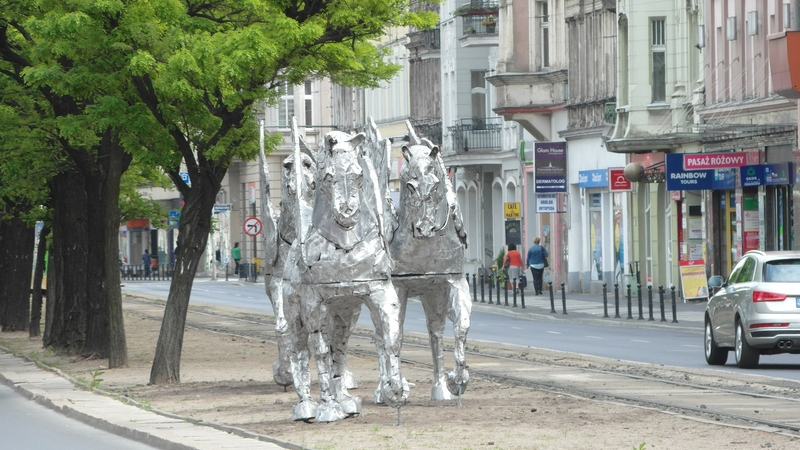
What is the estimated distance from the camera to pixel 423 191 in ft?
57.1

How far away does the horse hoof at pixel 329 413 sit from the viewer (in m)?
16.5

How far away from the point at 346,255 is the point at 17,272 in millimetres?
26506

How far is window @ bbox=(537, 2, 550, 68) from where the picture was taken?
2359 inches

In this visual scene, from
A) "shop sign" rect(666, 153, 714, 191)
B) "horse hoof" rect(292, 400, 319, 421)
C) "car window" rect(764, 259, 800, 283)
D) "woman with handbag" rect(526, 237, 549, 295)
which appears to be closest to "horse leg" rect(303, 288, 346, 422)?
"horse hoof" rect(292, 400, 319, 421)

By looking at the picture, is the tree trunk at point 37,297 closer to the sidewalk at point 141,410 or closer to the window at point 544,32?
the sidewalk at point 141,410

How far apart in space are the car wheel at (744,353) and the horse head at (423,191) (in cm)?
810

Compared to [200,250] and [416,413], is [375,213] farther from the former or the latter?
[200,250]

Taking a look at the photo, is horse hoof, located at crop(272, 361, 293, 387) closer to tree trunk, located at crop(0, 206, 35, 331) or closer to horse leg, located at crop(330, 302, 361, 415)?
horse leg, located at crop(330, 302, 361, 415)

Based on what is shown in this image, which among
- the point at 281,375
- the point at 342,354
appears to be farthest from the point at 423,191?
the point at 281,375

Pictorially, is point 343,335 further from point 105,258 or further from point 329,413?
point 105,258

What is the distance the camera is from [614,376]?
22.4m

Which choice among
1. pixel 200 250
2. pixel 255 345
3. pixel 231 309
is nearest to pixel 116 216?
pixel 200 250

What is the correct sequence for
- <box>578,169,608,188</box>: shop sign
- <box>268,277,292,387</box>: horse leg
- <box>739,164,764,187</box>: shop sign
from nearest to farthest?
<box>268,277,292,387</box>: horse leg, <box>739,164,764,187</box>: shop sign, <box>578,169,608,188</box>: shop sign

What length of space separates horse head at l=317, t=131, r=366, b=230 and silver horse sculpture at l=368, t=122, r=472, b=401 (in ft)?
4.92
